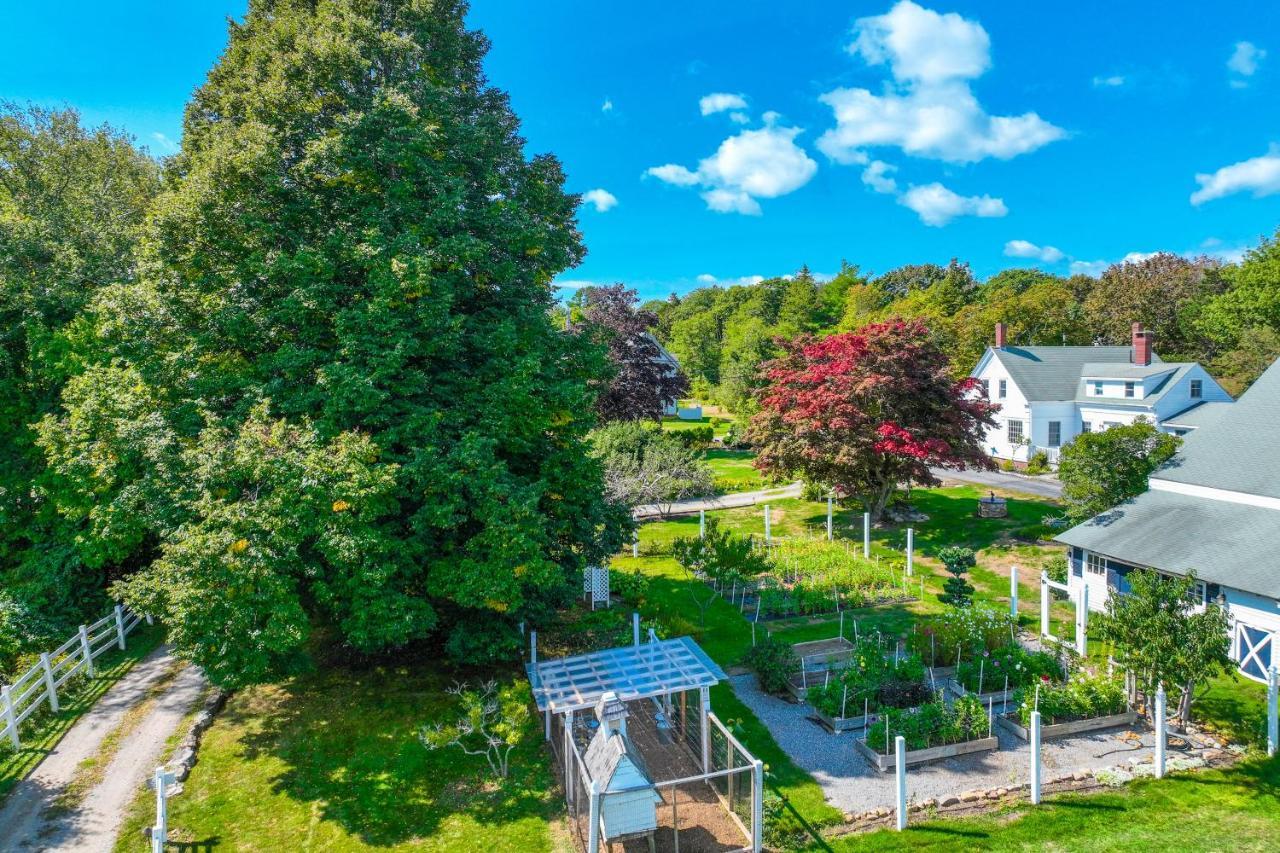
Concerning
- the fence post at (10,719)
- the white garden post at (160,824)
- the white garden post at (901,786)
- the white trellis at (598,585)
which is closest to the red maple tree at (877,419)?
the white trellis at (598,585)

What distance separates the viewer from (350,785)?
10.6 metres

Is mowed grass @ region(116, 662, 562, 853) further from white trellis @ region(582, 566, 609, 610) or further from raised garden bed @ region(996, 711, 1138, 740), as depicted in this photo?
raised garden bed @ region(996, 711, 1138, 740)

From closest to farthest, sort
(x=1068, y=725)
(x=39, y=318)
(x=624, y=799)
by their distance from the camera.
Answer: (x=624, y=799) < (x=1068, y=725) < (x=39, y=318)

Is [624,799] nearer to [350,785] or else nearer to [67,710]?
[350,785]

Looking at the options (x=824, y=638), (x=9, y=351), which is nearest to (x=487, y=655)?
(x=824, y=638)

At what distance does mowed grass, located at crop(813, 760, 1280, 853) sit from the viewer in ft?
29.3

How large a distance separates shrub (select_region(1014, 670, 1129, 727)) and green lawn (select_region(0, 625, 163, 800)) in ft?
52.7

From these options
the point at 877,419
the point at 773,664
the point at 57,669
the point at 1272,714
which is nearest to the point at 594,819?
the point at 773,664

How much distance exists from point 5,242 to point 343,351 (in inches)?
562

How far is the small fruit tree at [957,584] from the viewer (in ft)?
57.0

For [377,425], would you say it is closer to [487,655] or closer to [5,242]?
[487,655]

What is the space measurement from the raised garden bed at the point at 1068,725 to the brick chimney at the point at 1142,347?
29076 mm

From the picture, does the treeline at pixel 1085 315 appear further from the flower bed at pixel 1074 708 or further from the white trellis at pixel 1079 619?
the flower bed at pixel 1074 708

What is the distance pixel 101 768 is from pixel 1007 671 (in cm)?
1550
